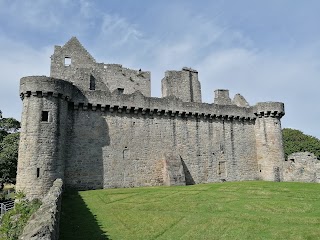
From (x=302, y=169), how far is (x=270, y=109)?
6.16 meters

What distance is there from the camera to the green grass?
10.6 metres

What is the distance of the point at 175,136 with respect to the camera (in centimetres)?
2645

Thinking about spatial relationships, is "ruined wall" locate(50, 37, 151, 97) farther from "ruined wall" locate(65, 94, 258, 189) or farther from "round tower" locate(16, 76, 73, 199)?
"round tower" locate(16, 76, 73, 199)

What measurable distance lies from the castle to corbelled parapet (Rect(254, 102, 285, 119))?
9cm

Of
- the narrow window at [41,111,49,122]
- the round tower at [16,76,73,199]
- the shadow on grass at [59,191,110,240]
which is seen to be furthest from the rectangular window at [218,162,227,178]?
the narrow window at [41,111,49,122]

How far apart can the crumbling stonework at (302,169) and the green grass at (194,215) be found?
365 inches

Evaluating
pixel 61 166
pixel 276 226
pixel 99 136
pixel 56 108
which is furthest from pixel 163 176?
pixel 276 226

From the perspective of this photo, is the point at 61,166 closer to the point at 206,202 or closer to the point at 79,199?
the point at 79,199

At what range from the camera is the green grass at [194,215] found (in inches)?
417

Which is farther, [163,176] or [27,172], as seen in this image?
[163,176]

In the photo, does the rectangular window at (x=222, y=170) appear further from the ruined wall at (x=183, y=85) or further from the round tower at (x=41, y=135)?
the round tower at (x=41, y=135)

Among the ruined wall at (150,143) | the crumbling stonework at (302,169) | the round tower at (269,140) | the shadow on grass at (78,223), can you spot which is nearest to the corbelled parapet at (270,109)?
the round tower at (269,140)

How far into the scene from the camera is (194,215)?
43.6ft

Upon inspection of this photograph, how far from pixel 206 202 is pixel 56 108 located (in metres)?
12.0
